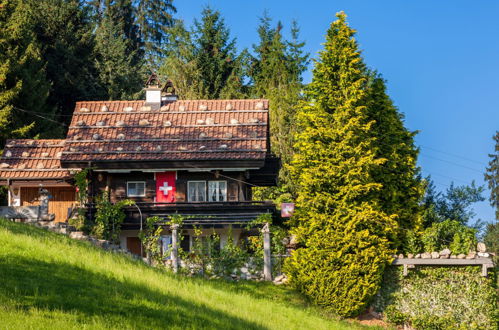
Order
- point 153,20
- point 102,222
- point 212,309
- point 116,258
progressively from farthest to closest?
point 153,20 < point 102,222 < point 116,258 < point 212,309

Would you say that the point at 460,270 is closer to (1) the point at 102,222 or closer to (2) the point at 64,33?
(1) the point at 102,222

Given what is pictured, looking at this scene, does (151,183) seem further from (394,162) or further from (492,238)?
(492,238)

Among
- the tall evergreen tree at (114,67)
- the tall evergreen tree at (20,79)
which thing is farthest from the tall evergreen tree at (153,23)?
the tall evergreen tree at (20,79)

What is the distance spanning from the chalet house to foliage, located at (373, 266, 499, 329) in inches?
278

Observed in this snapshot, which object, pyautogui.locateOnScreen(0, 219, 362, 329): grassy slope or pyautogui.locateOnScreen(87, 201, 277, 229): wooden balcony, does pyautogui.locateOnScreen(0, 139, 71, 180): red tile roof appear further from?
pyautogui.locateOnScreen(0, 219, 362, 329): grassy slope

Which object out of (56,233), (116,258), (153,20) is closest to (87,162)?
(56,233)

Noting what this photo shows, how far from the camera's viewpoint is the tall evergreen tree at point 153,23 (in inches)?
2798

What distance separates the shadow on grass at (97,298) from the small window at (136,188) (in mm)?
14898

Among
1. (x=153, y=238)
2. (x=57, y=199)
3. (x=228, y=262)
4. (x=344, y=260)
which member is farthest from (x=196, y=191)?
(x=344, y=260)

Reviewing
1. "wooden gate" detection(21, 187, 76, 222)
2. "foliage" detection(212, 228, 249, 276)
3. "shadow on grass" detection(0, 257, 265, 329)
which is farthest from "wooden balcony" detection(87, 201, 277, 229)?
"shadow on grass" detection(0, 257, 265, 329)

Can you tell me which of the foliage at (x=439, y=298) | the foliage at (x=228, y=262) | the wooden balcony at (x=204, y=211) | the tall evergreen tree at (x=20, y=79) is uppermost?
the tall evergreen tree at (x=20, y=79)

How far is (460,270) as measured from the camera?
29.6 m

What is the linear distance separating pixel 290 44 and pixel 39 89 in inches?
644

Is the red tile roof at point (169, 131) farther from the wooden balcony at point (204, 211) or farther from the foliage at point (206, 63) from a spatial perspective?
the foliage at point (206, 63)
